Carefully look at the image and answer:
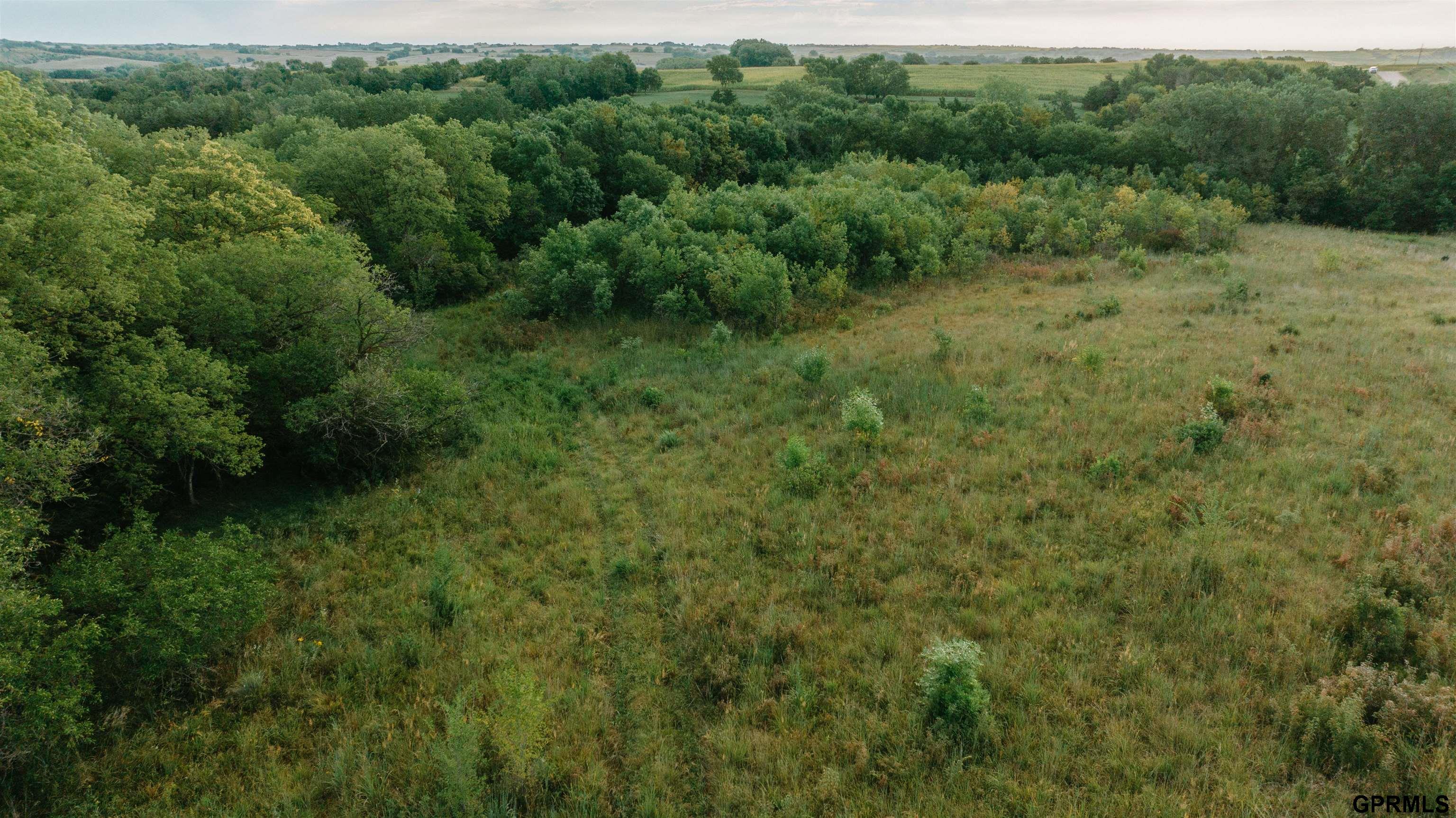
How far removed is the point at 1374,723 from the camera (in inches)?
→ 307

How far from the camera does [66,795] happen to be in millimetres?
8188

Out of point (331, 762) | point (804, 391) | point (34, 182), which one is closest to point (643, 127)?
point (804, 391)

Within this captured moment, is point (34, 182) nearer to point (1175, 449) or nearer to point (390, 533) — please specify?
point (390, 533)

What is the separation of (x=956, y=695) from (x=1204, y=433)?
9.78 meters

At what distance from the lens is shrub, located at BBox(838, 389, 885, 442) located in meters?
16.2

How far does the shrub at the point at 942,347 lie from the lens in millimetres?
21578

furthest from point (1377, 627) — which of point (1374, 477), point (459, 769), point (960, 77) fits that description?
point (960, 77)

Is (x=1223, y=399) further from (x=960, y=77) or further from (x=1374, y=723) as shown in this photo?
(x=960, y=77)

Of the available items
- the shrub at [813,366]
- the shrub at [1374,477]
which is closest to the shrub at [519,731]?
the shrub at [813,366]

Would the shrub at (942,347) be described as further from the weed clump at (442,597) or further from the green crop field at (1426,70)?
the green crop field at (1426,70)

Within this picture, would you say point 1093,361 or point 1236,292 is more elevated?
point 1236,292

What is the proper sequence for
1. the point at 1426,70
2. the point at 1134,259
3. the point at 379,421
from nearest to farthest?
the point at 379,421 → the point at 1134,259 → the point at 1426,70

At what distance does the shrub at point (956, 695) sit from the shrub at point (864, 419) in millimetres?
7716

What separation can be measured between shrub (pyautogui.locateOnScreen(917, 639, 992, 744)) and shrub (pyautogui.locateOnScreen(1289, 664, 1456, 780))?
348 centimetres
